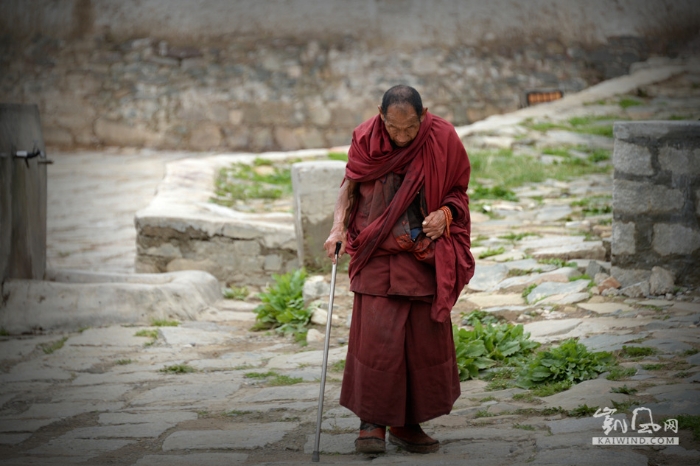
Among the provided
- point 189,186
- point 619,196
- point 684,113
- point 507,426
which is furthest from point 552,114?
point 507,426

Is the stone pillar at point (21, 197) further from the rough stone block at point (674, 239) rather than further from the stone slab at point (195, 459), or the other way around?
the rough stone block at point (674, 239)

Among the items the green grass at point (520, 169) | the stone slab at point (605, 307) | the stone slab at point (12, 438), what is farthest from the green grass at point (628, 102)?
the stone slab at point (12, 438)

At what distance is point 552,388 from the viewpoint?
153 inches

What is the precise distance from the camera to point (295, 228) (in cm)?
736

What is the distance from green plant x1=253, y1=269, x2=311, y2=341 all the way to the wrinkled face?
2.56m

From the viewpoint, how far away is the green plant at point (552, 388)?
3.85 meters

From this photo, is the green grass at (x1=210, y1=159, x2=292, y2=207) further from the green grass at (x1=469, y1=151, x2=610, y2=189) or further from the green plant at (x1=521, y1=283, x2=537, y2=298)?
the green plant at (x1=521, y1=283, x2=537, y2=298)

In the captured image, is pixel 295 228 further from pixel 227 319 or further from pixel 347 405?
pixel 347 405

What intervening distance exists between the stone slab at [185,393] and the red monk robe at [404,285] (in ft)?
3.61

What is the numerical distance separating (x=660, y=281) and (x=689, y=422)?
2140 mm

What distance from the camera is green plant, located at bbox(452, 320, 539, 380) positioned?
171 inches

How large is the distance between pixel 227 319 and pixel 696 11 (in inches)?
539

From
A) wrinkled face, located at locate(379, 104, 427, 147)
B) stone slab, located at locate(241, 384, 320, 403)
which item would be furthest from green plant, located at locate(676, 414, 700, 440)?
stone slab, located at locate(241, 384, 320, 403)

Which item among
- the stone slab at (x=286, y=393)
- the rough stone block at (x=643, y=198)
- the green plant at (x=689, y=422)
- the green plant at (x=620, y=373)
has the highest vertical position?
the rough stone block at (x=643, y=198)
